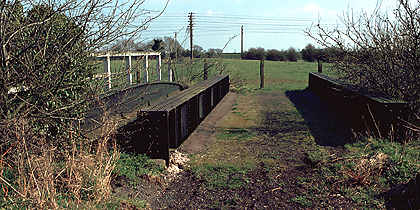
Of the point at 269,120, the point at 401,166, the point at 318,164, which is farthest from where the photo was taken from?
the point at 269,120

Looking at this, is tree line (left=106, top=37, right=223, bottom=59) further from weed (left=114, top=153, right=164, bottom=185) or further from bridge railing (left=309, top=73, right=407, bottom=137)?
bridge railing (left=309, top=73, right=407, bottom=137)

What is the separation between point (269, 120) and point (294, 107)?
300 centimetres

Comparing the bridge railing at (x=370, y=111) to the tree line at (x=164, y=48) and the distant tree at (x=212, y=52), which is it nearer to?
the tree line at (x=164, y=48)

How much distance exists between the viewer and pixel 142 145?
249 inches

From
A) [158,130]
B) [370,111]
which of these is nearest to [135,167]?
[158,130]

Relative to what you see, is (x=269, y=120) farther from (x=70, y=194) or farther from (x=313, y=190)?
(x=70, y=194)

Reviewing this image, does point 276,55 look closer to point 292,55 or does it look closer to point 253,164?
point 292,55

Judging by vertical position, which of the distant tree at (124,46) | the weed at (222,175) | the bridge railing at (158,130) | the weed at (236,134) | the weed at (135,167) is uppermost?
the distant tree at (124,46)

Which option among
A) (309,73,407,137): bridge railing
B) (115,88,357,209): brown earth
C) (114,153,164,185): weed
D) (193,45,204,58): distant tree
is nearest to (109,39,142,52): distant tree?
(114,153,164,185): weed

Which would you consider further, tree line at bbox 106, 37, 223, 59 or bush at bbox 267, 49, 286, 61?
bush at bbox 267, 49, 286, 61

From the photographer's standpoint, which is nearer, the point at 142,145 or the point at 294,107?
the point at 142,145

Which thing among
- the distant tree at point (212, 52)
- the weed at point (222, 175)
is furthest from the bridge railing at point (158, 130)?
the distant tree at point (212, 52)

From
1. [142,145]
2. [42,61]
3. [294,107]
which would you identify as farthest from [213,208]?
[294,107]

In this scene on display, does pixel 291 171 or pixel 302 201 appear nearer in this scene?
pixel 302 201
